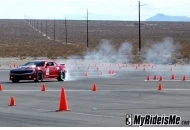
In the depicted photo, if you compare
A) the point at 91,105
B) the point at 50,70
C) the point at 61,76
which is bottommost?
the point at 91,105

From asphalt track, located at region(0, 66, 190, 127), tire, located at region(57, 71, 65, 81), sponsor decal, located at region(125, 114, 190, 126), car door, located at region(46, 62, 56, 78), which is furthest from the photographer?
tire, located at region(57, 71, 65, 81)

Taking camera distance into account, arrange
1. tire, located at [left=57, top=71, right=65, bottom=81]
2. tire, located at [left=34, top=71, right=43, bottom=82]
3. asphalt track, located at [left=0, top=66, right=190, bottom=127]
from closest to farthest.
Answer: asphalt track, located at [left=0, top=66, right=190, bottom=127], tire, located at [left=34, top=71, right=43, bottom=82], tire, located at [left=57, top=71, right=65, bottom=81]

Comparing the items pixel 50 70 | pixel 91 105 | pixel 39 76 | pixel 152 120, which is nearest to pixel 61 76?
pixel 50 70

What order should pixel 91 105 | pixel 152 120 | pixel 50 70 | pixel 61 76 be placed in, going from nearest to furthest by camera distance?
pixel 152 120
pixel 91 105
pixel 50 70
pixel 61 76

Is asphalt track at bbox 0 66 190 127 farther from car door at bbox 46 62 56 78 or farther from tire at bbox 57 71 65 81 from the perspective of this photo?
tire at bbox 57 71 65 81

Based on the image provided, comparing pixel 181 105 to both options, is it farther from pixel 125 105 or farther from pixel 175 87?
pixel 175 87

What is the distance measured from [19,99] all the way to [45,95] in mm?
2048

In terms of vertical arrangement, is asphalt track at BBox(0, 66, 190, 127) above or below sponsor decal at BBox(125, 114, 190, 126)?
below

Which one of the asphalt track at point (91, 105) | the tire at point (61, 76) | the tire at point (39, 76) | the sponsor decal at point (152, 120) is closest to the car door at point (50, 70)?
the tire at point (39, 76)

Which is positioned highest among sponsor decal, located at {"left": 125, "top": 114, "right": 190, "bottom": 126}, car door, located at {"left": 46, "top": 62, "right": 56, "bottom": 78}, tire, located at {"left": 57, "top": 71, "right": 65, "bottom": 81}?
car door, located at {"left": 46, "top": 62, "right": 56, "bottom": 78}

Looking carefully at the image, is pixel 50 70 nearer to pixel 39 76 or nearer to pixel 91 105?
pixel 39 76

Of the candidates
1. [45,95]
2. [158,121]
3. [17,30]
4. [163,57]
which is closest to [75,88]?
[45,95]

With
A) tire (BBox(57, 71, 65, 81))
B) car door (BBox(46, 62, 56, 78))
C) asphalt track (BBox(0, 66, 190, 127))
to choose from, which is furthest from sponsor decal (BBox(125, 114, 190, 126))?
tire (BBox(57, 71, 65, 81))

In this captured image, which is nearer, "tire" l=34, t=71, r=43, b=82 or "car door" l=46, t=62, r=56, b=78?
"tire" l=34, t=71, r=43, b=82
